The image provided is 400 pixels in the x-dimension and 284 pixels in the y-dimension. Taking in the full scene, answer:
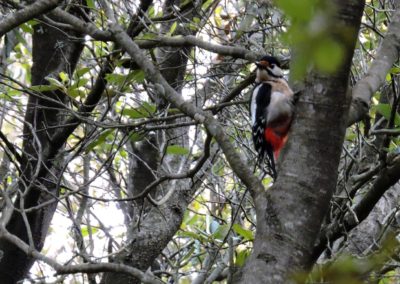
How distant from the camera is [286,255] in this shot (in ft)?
5.21

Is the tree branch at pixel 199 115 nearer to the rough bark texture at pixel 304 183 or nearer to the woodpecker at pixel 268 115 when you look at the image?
the rough bark texture at pixel 304 183

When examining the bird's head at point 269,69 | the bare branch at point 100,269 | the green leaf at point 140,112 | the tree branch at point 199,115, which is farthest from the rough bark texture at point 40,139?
the bare branch at point 100,269

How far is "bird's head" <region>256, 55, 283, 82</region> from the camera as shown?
3434 mm

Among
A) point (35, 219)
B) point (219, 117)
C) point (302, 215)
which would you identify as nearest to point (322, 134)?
point (302, 215)

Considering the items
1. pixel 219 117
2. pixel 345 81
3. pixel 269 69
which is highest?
pixel 219 117

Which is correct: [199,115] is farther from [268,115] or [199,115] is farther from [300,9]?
[268,115]

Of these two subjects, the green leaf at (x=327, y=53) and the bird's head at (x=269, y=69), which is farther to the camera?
the bird's head at (x=269, y=69)

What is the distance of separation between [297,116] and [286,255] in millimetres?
410

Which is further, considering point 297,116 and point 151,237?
point 151,237

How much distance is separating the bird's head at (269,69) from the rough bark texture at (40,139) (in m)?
1.05

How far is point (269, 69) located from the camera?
3.65 m

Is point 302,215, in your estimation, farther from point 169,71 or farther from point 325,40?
point 169,71

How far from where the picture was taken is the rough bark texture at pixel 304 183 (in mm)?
1594

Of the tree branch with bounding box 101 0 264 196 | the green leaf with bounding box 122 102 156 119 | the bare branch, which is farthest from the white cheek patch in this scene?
the bare branch
